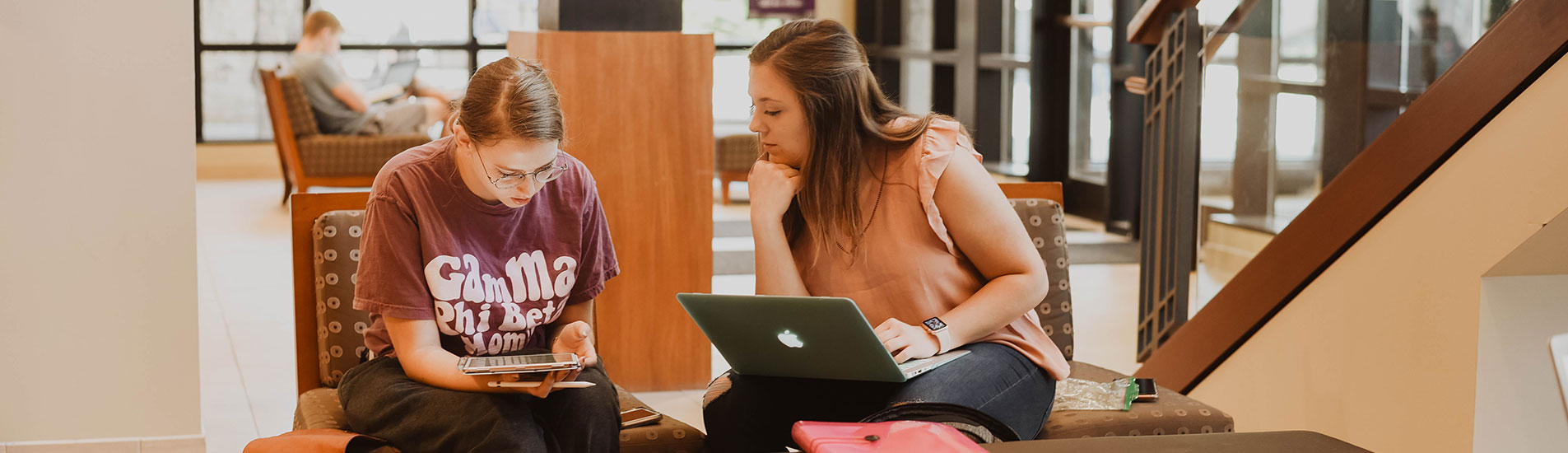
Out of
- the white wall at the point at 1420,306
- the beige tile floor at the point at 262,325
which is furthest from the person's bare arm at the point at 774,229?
the beige tile floor at the point at 262,325

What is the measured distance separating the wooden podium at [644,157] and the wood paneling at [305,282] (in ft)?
4.34

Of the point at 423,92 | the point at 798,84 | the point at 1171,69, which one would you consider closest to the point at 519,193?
the point at 798,84

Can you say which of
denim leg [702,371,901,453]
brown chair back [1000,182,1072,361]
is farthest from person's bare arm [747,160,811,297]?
brown chair back [1000,182,1072,361]

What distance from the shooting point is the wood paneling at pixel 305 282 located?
223 centimetres

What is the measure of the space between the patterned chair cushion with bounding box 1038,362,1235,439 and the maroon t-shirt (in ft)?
2.49

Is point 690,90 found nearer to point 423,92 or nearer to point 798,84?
point 798,84

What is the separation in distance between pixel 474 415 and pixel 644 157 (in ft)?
6.24

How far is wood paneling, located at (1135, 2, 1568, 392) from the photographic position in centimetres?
219

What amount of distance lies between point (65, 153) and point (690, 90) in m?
1.49

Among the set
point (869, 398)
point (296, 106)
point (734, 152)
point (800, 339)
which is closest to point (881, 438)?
point (800, 339)

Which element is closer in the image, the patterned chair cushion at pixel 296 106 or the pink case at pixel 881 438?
the pink case at pixel 881 438

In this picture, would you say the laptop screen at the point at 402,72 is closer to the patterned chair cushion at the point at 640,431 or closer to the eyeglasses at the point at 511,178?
the patterned chair cushion at the point at 640,431

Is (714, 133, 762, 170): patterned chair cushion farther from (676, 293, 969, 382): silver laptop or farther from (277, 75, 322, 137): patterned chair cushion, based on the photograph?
(676, 293, 969, 382): silver laptop

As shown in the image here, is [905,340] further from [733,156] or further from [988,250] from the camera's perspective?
[733,156]
